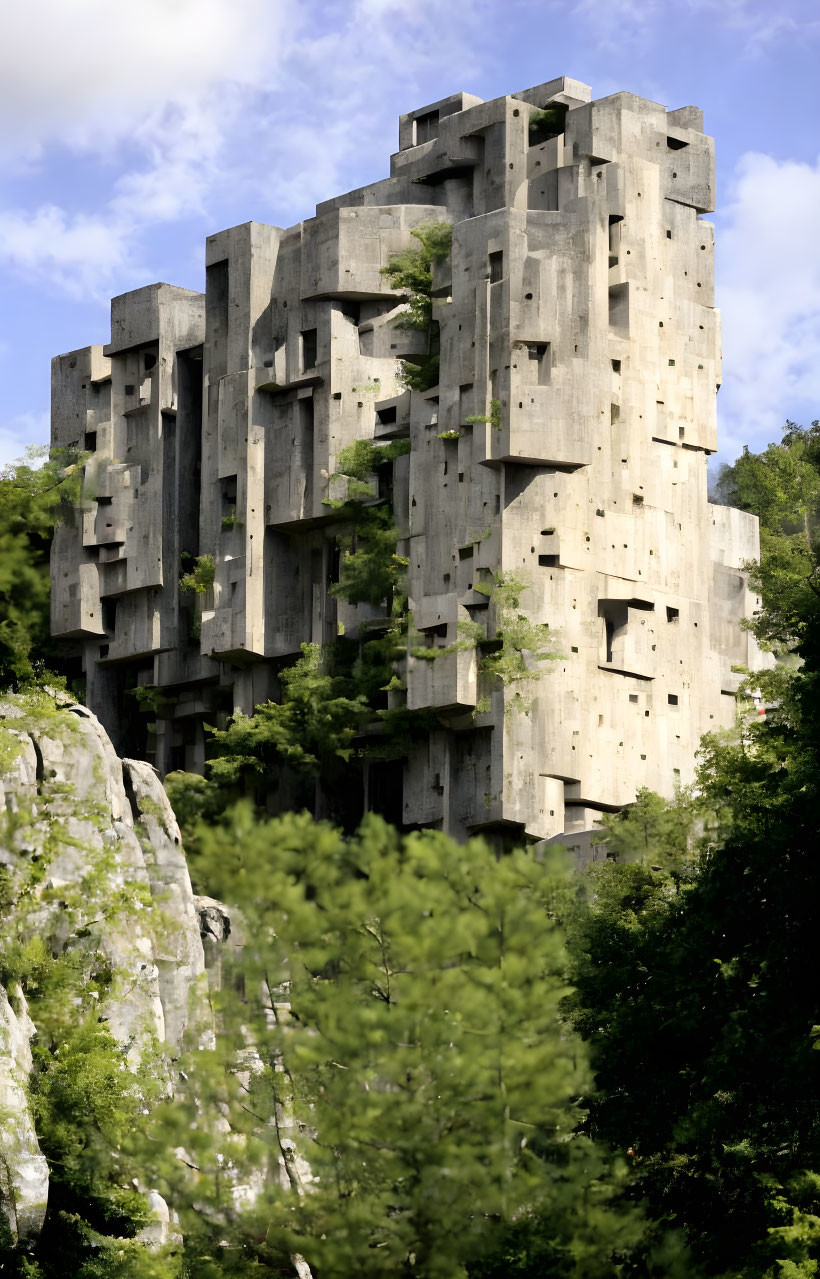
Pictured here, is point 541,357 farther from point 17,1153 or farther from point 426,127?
point 17,1153

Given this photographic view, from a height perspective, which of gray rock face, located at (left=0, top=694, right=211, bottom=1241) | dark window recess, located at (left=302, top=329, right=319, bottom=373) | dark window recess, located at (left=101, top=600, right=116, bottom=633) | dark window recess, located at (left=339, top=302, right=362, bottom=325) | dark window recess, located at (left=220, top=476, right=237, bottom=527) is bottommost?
gray rock face, located at (left=0, top=694, right=211, bottom=1241)

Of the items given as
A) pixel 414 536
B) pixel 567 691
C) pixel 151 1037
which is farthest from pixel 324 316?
pixel 151 1037

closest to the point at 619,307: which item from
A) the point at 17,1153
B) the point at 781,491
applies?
the point at 781,491

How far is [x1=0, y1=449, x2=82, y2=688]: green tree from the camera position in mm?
73938

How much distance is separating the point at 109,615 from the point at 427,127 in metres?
16.0

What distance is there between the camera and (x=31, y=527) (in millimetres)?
74500

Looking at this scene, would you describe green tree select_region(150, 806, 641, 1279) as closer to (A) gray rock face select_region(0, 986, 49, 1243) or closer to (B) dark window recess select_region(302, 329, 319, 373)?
(A) gray rock face select_region(0, 986, 49, 1243)

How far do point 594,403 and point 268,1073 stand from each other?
100 feet

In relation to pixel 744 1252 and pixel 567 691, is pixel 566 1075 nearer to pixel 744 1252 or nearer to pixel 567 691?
pixel 744 1252

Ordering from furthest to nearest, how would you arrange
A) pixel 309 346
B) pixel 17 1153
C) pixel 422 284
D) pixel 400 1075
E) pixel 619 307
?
1. pixel 309 346
2. pixel 422 284
3. pixel 619 307
4. pixel 17 1153
5. pixel 400 1075

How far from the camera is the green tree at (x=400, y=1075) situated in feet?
113

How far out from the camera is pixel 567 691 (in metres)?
63.0

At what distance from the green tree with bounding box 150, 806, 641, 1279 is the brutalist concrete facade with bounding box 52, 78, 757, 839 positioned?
24847mm

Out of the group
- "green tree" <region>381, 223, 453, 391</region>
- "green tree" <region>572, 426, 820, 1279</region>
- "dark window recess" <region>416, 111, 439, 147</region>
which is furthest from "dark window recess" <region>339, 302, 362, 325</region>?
"green tree" <region>572, 426, 820, 1279</region>
